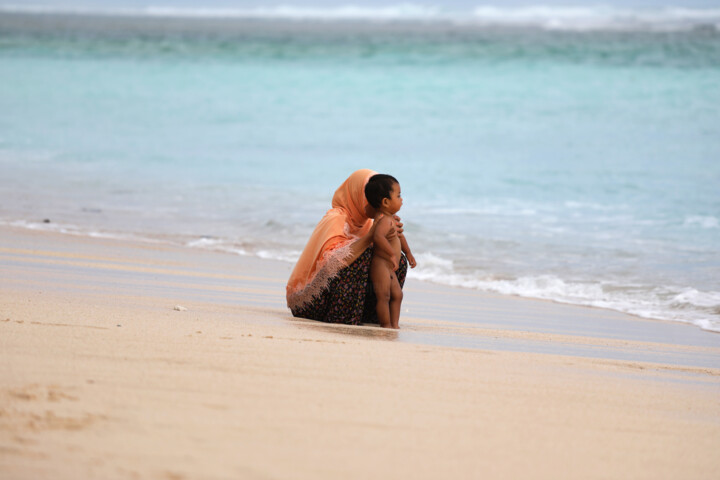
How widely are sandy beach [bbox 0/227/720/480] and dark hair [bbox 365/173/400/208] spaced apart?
742 millimetres

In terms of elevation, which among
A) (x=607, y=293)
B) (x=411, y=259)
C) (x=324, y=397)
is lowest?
(x=324, y=397)

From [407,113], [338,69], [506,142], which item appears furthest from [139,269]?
[338,69]

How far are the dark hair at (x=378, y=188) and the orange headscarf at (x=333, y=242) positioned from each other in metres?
0.10

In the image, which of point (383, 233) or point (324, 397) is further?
point (383, 233)

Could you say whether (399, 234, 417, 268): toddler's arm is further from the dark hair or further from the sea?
the sea

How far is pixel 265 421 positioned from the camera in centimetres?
268

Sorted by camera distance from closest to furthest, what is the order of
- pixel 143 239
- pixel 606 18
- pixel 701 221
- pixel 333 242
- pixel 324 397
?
pixel 324 397 → pixel 333 242 → pixel 143 239 → pixel 701 221 → pixel 606 18

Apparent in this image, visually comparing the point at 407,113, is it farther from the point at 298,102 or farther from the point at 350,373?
the point at 350,373

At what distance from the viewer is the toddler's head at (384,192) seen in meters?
4.59

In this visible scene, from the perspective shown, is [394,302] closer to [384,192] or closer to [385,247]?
[385,247]

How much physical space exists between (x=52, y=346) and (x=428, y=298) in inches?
135

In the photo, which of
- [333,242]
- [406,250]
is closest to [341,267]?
[333,242]

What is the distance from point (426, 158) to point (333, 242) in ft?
38.9

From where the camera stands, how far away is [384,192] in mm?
4605
